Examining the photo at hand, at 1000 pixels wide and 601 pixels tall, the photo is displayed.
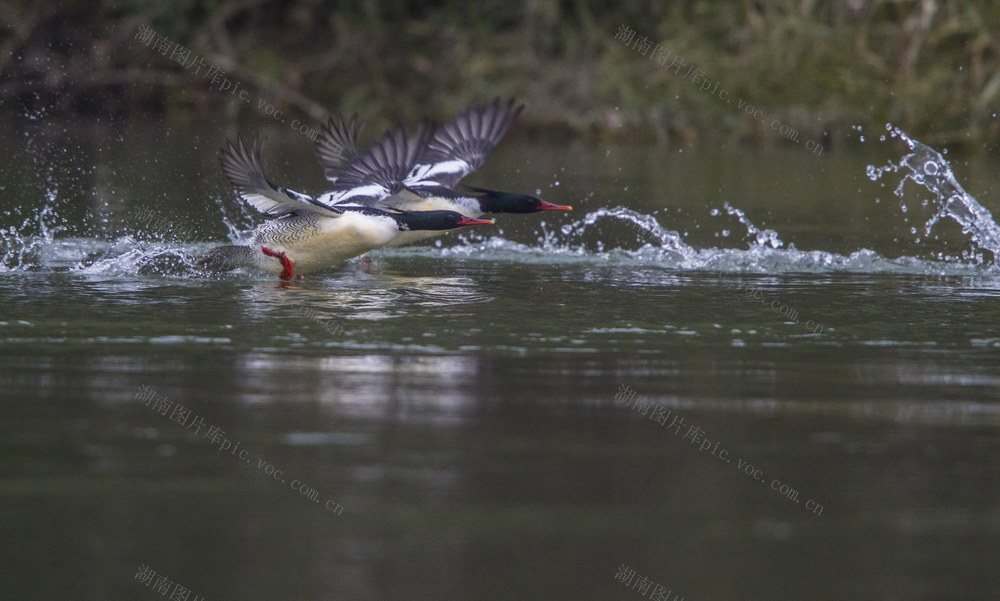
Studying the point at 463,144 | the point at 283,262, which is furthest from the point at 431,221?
the point at 463,144

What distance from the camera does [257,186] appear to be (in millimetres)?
9086

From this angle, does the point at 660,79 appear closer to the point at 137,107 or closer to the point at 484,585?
the point at 137,107

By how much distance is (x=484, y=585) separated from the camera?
11.8ft

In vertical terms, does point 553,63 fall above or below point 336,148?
above

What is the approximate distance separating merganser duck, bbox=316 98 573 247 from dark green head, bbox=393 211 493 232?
1.57ft

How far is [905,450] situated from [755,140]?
19.6 m

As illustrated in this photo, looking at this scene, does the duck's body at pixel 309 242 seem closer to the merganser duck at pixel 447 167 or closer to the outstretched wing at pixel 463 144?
the merganser duck at pixel 447 167

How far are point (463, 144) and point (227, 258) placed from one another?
142 inches

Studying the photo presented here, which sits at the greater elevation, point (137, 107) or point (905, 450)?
point (137, 107)

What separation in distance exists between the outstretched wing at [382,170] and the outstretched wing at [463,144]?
1.22 metres

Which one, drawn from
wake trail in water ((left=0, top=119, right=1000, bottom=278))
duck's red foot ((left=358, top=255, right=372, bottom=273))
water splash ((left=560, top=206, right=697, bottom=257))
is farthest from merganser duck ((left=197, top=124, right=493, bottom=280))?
water splash ((left=560, top=206, right=697, bottom=257))

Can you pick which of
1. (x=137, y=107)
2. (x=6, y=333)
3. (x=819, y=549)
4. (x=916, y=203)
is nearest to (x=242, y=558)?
(x=819, y=549)

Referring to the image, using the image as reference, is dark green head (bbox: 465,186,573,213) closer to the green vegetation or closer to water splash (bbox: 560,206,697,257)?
A: water splash (bbox: 560,206,697,257)

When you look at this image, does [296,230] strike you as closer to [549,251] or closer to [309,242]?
[309,242]
